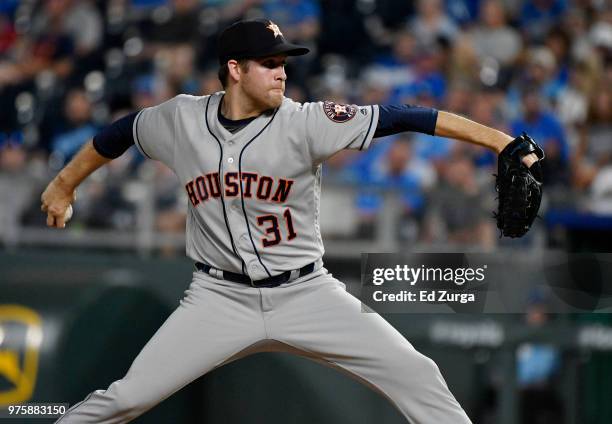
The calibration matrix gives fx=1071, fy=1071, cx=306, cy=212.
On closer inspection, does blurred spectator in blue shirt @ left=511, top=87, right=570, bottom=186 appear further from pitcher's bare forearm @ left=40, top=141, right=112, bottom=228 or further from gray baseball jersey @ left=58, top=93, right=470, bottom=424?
pitcher's bare forearm @ left=40, top=141, right=112, bottom=228

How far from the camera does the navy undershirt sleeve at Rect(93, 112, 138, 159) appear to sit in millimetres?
3703

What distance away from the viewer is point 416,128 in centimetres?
338

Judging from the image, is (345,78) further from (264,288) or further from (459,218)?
(264,288)

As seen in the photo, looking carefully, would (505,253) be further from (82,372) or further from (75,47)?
(75,47)

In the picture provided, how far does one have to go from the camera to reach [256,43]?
347 cm

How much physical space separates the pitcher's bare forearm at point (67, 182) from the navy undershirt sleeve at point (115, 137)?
30mm

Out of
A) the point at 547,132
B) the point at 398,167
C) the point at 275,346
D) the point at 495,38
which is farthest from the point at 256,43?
the point at 495,38

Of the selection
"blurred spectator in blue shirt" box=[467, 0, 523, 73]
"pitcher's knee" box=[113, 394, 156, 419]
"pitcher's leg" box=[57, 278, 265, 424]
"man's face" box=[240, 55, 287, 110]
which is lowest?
"pitcher's knee" box=[113, 394, 156, 419]

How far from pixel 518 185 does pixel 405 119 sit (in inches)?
16.1

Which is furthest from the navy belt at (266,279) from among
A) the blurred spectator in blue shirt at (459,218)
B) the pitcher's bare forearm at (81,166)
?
the blurred spectator in blue shirt at (459,218)

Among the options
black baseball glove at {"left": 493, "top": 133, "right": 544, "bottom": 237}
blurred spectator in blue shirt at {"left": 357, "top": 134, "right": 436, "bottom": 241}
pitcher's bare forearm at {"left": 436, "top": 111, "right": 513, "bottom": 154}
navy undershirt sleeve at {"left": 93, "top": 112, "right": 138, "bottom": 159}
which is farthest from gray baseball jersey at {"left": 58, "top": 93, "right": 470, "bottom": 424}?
blurred spectator in blue shirt at {"left": 357, "top": 134, "right": 436, "bottom": 241}

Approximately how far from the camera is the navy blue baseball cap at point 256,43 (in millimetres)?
3455

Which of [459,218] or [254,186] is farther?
[459,218]

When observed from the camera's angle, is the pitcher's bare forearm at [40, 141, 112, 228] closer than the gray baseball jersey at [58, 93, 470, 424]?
No
